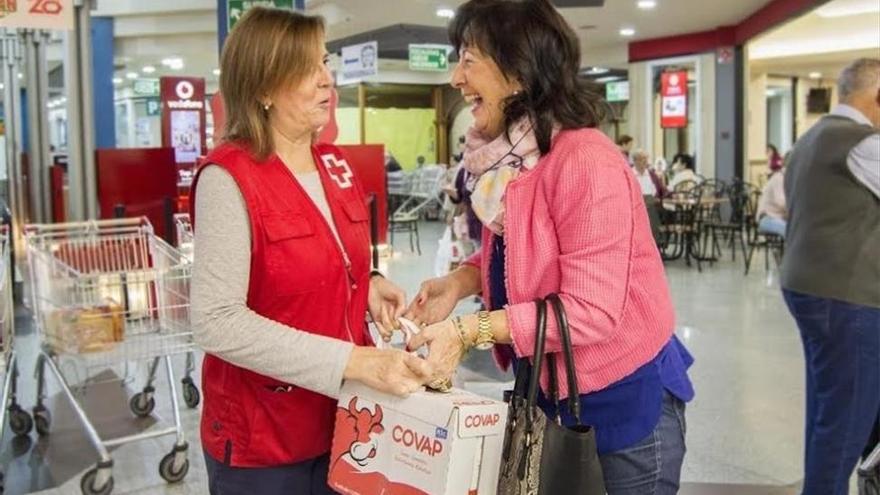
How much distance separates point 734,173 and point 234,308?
14417 mm

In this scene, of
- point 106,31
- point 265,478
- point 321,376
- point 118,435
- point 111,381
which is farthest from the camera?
point 106,31

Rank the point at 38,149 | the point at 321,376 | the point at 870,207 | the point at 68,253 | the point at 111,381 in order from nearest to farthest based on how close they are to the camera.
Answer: the point at 321,376
the point at 870,207
the point at 68,253
the point at 111,381
the point at 38,149

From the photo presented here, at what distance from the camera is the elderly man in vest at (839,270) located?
2.75 meters

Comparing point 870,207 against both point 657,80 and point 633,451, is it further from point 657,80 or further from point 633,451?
point 657,80

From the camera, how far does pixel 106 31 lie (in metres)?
12.3

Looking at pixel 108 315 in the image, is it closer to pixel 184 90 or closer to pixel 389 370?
pixel 389 370

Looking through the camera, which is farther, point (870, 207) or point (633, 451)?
point (870, 207)

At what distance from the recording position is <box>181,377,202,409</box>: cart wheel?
15.2 ft

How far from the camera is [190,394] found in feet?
15.2

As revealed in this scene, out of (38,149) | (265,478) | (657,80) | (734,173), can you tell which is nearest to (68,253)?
(265,478)

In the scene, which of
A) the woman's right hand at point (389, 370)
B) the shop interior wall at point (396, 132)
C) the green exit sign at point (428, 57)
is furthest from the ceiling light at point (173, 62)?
the woman's right hand at point (389, 370)

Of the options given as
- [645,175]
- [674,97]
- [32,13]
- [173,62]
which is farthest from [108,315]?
[173,62]

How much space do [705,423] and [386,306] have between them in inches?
118

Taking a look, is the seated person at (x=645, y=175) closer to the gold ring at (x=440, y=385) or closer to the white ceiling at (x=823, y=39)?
the white ceiling at (x=823, y=39)
